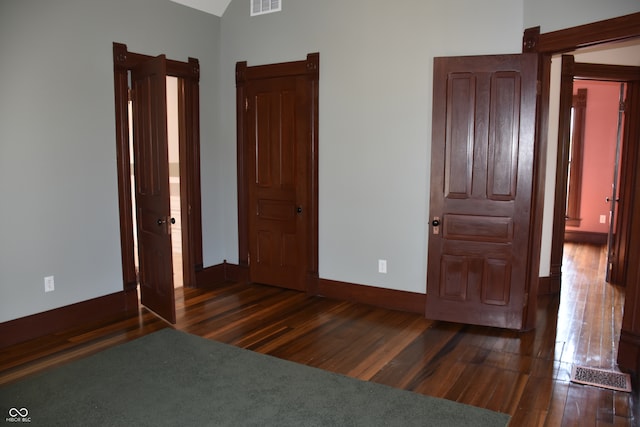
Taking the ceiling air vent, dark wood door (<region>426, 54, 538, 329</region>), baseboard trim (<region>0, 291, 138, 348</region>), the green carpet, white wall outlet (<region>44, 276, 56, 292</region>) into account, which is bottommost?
the green carpet

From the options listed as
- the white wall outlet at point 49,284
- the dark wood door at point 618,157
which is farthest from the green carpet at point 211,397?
the dark wood door at point 618,157

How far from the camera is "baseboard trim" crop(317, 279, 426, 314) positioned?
4.59 m

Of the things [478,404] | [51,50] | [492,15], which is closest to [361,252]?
[478,404]

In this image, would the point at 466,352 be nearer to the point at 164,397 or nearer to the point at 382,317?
the point at 382,317

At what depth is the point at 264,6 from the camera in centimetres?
515

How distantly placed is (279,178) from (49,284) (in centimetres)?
241

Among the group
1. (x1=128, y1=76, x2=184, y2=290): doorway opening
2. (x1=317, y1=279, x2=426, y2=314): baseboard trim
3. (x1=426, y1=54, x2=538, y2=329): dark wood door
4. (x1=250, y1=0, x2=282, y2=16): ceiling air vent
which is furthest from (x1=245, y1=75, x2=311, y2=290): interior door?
(x1=426, y1=54, x2=538, y2=329): dark wood door

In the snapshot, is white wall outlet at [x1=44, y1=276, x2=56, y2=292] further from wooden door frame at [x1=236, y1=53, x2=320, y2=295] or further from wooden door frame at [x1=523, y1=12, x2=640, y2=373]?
wooden door frame at [x1=523, y1=12, x2=640, y2=373]

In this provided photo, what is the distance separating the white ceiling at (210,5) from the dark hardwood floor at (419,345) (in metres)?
3.06

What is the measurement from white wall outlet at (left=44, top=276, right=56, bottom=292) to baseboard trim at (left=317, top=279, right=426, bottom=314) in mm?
2486

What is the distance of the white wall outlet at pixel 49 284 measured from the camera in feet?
13.1

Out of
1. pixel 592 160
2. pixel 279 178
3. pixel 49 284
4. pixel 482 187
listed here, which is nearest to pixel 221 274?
pixel 279 178

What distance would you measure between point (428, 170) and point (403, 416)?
231cm

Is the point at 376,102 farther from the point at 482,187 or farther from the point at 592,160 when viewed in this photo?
the point at 592,160
